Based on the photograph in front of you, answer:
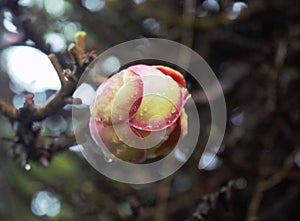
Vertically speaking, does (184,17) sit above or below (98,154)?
below

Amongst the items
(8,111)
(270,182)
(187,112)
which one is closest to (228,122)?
(270,182)

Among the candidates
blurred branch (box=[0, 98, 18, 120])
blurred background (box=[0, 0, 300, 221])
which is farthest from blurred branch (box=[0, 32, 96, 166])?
blurred background (box=[0, 0, 300, 221])

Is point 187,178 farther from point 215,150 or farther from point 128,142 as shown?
point 128,142

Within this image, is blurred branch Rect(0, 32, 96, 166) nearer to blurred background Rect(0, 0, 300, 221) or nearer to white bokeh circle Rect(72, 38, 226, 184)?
white bokeh circle Rect(72, 38, 226, 184)

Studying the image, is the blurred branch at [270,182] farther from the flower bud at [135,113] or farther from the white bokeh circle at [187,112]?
the flower bud at [135,113]

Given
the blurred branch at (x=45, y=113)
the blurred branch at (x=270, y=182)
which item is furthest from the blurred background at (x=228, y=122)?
the blurred branch at (x=45, y=113)

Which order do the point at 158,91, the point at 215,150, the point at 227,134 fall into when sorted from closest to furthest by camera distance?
1. the point at 158,91
2. the point at 215,150
3. the point at 227,134

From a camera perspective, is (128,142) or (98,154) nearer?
(128,142)

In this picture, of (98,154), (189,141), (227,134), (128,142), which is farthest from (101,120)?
(227,134)
